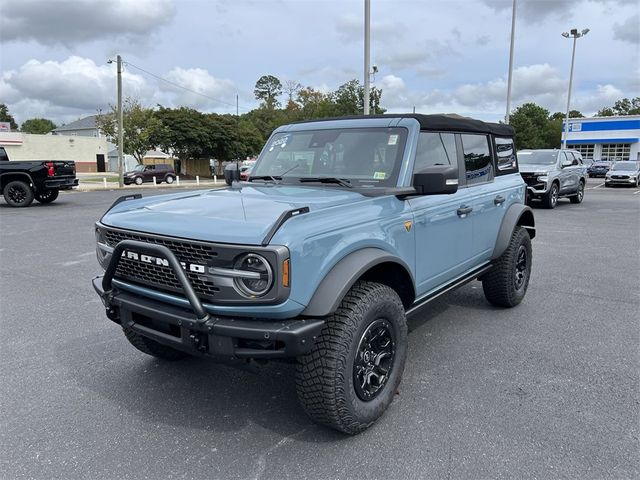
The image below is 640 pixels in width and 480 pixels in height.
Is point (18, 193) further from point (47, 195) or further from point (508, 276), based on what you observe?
point (508, 276)

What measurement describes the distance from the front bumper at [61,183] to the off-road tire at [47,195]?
22cm

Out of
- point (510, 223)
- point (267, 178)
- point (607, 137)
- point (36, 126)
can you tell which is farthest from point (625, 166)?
point (36, 126)

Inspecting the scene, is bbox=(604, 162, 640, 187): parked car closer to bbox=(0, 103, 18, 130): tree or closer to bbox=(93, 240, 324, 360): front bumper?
bbox=(93, 240, 324, 360): front bumper

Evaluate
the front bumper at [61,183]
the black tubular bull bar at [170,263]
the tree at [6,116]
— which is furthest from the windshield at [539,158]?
the tree at [6,116]

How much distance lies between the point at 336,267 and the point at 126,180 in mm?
32767

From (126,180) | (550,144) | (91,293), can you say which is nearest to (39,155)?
(126,180)

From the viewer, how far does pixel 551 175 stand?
602 inches

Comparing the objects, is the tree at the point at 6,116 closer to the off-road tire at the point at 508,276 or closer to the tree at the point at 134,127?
the tree at the point at 134,127

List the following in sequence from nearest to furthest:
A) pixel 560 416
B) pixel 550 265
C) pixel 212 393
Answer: pixel 560 416, pixel 212 393, pixel 550 265

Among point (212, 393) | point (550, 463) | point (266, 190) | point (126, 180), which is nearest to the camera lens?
point (550, 463)

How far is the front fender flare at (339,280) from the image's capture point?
8.25 ft

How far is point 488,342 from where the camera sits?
4258 millimetres

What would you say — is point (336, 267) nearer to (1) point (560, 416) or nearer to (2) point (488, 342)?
(1) point (560, 416)

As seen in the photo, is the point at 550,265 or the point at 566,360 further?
the point at 550,265
